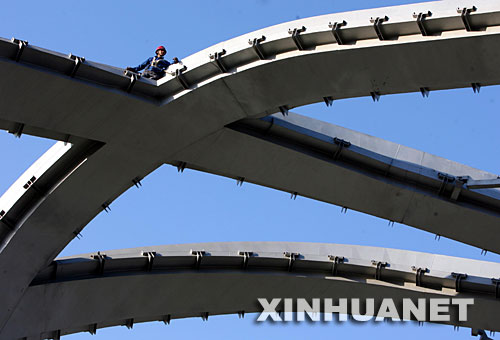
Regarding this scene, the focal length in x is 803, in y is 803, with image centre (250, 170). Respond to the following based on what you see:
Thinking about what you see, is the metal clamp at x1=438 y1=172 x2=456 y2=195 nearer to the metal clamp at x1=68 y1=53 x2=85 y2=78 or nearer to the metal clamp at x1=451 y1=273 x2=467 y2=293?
the metal clamp at x1=451 y1=273 x2=467 y2=293

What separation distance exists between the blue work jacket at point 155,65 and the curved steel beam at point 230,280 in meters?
5.13

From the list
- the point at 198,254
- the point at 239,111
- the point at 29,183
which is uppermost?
the point at 239,111

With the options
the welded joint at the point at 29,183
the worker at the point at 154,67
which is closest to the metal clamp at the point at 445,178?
the worker at the point at 154,67

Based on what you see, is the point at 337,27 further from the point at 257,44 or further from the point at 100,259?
the point at 100,259

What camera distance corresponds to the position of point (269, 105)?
15.6m

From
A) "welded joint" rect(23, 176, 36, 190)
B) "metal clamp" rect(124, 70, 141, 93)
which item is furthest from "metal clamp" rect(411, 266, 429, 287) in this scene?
"welded joint" rect(23, 176, 36, 190)

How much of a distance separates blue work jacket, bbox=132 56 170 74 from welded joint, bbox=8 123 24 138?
2468 mm

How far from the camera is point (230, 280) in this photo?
2025cm

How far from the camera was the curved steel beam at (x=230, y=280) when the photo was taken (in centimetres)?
1903

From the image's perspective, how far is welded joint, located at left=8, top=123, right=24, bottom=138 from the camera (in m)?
15.7

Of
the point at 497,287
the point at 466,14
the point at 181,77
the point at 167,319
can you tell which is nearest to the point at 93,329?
the point at 167,319

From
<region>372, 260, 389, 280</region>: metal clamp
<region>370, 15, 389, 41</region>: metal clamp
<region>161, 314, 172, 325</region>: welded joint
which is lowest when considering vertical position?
<region>161, 314, 172, 325</region>: welded joint

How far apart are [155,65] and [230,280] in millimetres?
6694

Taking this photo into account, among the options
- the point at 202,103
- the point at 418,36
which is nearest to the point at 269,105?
the point at 202,103
